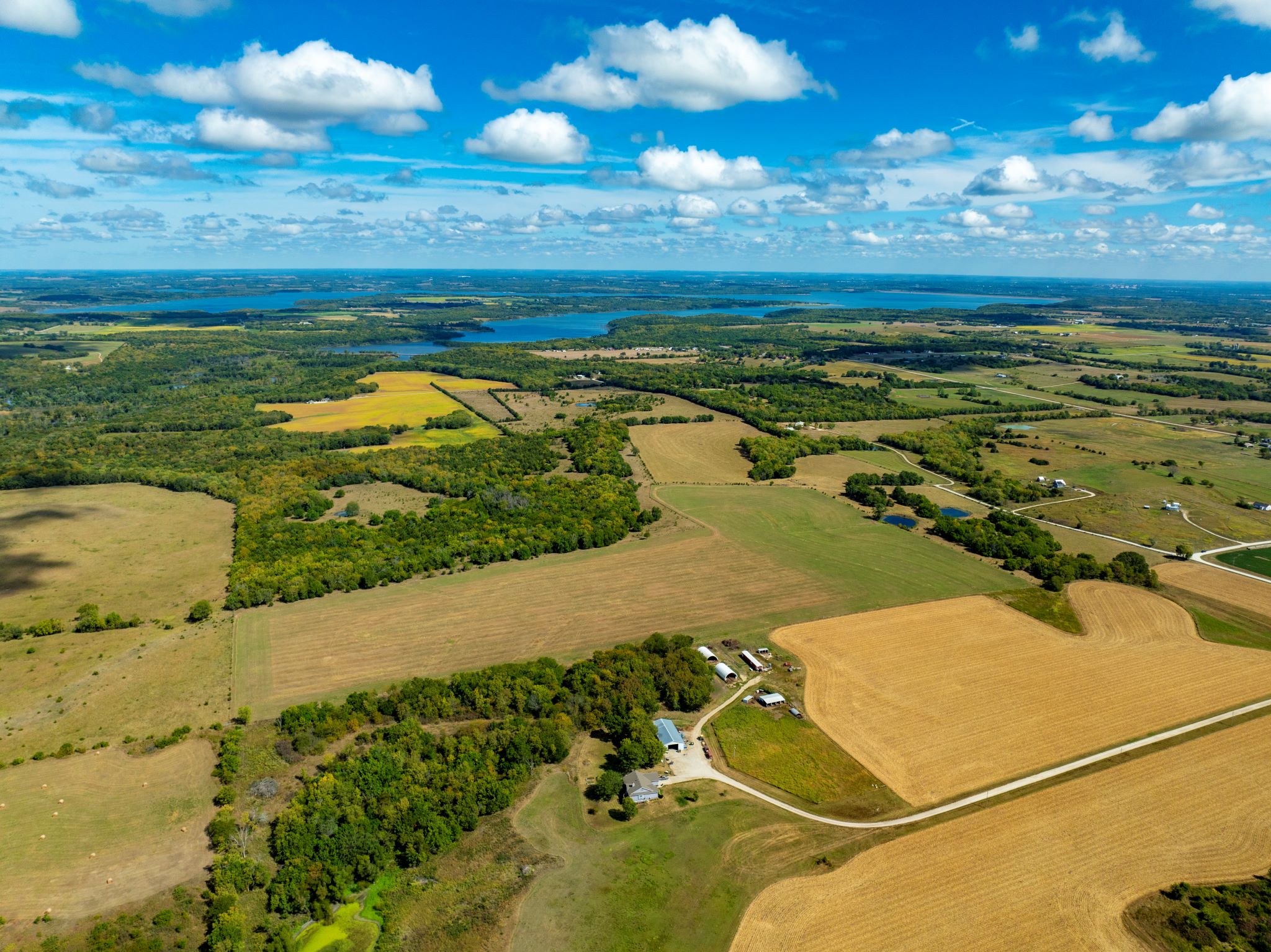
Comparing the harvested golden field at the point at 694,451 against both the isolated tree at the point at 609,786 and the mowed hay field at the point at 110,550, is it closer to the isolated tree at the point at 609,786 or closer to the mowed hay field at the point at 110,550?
the mowed hay field at the point at 110,550

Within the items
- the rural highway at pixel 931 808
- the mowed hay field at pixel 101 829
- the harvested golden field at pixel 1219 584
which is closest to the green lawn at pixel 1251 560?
the harvested golden field at pixel 1219 584

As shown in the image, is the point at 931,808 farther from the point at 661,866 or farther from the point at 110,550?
the point at 110,550

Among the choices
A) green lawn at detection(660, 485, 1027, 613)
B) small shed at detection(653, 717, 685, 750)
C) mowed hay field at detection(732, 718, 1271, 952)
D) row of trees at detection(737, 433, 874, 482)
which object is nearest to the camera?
mowed hay field at detection(732, 718, 1271, 952)

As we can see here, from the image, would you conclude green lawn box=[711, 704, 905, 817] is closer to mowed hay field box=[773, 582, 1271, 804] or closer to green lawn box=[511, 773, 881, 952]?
mowed hay field box=[773, 582, 1271, 804]

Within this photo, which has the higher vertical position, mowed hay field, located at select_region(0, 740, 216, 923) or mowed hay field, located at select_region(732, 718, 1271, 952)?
mowed hay field, located at select_region(732, 718, 1271, 952)

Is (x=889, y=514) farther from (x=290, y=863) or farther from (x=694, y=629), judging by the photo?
(x=290, y=863)

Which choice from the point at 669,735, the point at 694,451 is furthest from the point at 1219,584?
the point at 694,451

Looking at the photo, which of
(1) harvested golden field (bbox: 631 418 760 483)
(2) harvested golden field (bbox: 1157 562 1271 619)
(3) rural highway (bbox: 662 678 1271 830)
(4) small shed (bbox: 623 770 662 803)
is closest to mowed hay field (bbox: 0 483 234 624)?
(4) small shed (bbox: 623 770 662 803)
